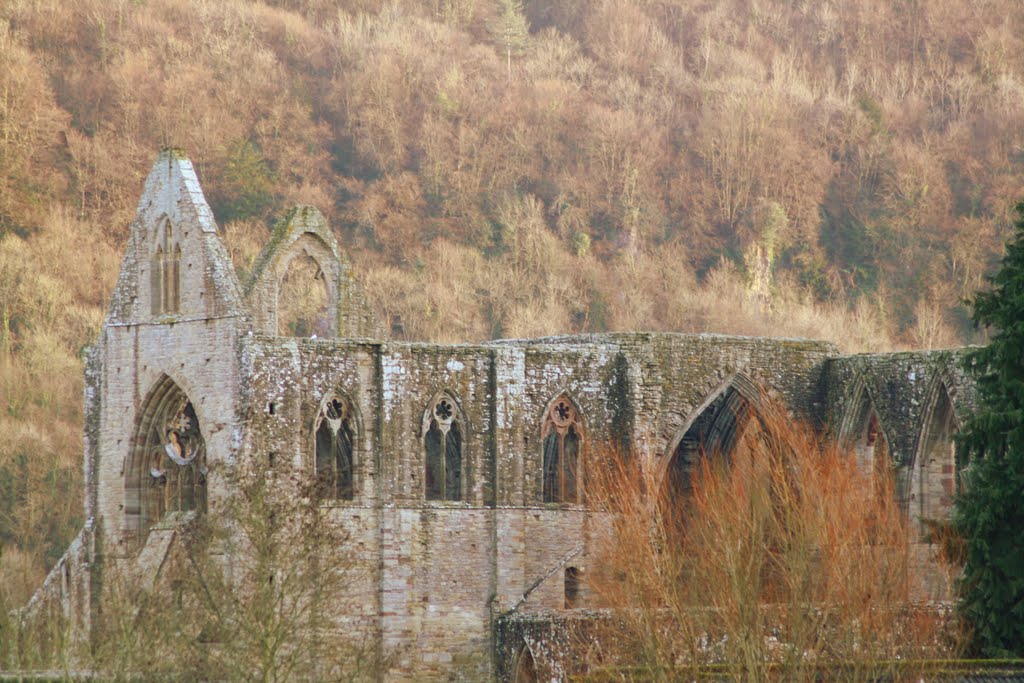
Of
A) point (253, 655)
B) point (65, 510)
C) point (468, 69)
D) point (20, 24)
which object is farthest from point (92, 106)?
point (253, 655)

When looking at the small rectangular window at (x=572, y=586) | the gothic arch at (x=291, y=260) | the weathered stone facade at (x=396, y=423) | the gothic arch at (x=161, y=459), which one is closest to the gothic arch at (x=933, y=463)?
the weathered stone facade at (x=396, y=423)

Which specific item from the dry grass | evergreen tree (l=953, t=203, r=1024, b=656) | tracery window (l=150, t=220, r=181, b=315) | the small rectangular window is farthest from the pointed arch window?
evergreen tree (l=953, t=203, r=1024, b=656)

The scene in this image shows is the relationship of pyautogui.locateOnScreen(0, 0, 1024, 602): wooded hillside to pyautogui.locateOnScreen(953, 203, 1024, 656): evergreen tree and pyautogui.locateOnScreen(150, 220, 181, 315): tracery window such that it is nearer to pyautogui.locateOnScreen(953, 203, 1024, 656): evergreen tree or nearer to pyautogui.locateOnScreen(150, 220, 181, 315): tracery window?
pyautogui.locateOnScreen(150, 220, 181, 315): tracery window

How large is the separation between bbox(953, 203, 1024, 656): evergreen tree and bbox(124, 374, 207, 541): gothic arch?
13275mm

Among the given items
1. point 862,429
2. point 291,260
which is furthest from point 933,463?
point 291,260

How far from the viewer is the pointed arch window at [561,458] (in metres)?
39.7

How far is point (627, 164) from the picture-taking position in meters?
82.7

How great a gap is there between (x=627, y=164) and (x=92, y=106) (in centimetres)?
1906

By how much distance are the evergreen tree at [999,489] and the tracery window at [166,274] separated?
13836 millimetres

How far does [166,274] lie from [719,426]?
10.3m

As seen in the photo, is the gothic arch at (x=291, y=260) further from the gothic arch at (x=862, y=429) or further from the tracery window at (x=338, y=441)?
the gothic arch at (x=862, y=429)

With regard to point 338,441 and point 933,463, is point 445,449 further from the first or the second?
point 933,463

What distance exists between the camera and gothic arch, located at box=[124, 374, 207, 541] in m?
38.6

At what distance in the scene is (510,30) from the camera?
91.3 metres
